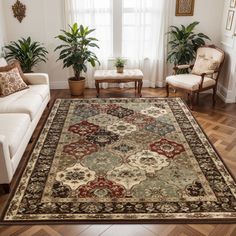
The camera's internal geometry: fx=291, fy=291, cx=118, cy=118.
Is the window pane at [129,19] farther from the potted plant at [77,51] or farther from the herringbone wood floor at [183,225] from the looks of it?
the herringbone wood floor at [183,225]

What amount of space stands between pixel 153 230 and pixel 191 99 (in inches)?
111

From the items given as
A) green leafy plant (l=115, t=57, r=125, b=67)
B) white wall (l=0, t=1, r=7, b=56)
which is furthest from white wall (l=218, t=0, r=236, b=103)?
white wall (l=0, t=1, r=7, b=56)

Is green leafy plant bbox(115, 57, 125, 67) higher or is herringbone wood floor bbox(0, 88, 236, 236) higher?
green leafy plant bbox(115, 57, 125, 67)

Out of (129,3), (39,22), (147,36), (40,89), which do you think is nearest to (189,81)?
(147,36)

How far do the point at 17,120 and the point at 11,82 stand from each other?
103 cm

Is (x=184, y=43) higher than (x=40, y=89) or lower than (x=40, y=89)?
higher

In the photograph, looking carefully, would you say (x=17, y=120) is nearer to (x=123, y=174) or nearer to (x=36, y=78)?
(x=123, y=174)

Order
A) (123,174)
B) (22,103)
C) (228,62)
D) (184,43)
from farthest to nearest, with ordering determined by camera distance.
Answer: (184,43) < (228,62) < (22,103) < (123,174)

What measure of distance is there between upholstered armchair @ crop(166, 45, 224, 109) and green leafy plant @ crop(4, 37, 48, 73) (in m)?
2.31

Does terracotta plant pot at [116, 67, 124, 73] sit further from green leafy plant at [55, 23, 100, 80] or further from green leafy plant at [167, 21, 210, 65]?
green leafy plant at [167, 21, 210, 65]

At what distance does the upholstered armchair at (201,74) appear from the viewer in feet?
14.6

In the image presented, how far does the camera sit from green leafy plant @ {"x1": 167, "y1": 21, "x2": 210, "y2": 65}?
16.6 feet

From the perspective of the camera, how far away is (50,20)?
514 centimetres

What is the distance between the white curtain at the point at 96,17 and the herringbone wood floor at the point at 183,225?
0.90 metres
